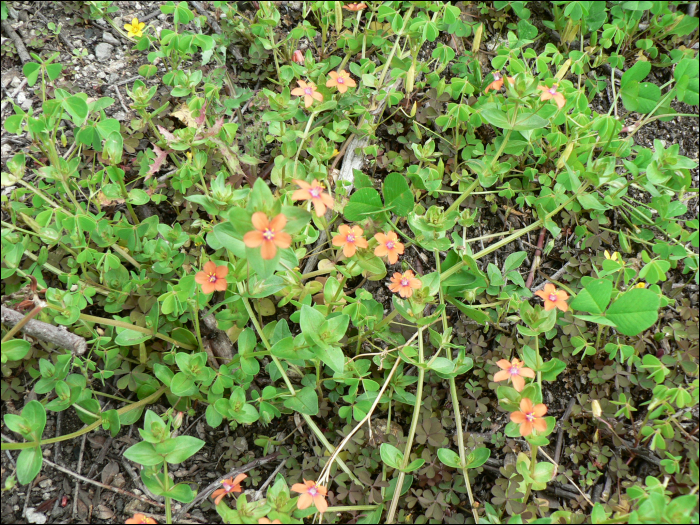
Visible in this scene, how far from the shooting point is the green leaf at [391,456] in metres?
2.38

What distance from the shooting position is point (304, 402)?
8.11 ft

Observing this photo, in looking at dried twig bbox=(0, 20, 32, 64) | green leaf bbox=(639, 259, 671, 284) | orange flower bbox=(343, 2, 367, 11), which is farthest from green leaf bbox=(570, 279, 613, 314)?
dried twig bbox=(0, 20, 32, 64)

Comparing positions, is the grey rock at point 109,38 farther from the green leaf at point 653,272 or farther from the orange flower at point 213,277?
the green leaf at point 653,272

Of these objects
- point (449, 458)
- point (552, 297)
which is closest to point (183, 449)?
point (449, 458)

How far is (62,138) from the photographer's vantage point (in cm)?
294

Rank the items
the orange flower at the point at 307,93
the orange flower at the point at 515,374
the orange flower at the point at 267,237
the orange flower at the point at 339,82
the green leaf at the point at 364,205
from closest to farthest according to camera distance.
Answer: the orange flower at the point at 267,237 → the orange flower at the point at 515,374 → the green leaf at the point at 364,205 → the orange flower at the point at 307,93 → the orange flower at the point at 339,82

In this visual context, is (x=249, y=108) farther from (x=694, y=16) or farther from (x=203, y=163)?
(x=694, y=16)

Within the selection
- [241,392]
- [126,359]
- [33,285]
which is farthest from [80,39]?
[241,392]

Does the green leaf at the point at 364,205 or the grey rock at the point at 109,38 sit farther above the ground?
the grey rock at the point at 109,38

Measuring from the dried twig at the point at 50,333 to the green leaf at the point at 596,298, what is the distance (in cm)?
244

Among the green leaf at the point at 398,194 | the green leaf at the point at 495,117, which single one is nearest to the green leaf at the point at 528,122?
the green leaf at the point at 495,117

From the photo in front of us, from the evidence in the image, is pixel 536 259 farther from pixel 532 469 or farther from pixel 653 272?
pixel 532 469

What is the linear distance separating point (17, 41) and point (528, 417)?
12.1 feet

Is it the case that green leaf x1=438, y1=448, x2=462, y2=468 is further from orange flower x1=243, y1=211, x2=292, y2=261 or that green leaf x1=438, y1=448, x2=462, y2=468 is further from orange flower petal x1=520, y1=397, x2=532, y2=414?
orange flower x1=243, y1=211, x2=292, y2=261
